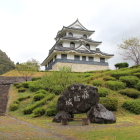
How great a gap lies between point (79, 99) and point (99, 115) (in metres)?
1.51

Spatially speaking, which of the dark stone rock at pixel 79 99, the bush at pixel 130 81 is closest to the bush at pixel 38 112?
the dark stone rock at pixel 79 99

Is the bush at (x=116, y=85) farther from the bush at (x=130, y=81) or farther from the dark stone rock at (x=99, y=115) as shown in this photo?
the dark stone rock at (x=99, y=115)

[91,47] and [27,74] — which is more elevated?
[91,47]

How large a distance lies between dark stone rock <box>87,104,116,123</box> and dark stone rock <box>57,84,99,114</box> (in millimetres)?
300

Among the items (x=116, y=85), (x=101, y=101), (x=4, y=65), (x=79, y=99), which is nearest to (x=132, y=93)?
(x=116, y=85)

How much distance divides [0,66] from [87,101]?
5700 cm

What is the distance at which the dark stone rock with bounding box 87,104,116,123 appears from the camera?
8852 mm

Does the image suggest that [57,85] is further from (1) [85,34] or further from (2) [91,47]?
(1) [85,34]

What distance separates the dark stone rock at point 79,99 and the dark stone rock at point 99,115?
300 millimetres

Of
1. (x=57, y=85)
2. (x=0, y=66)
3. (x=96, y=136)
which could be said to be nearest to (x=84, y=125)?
(x=96, y=136)

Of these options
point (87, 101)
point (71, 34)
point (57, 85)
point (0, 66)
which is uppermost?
point (71, 34)

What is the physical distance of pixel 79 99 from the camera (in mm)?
9523

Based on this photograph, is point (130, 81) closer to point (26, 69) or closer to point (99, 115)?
point (99, 115)

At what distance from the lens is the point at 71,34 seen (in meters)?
42.2
